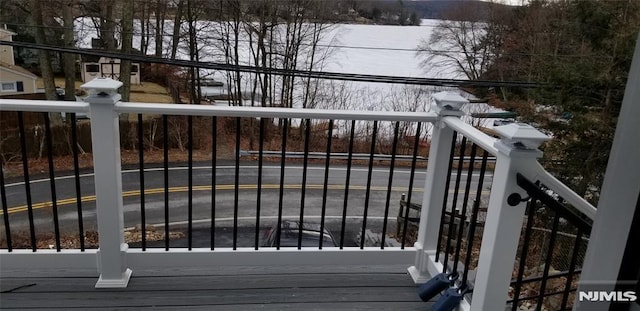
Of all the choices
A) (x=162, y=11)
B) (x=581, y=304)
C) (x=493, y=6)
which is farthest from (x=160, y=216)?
(x=581, y=304)

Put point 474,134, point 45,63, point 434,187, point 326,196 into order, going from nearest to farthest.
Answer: point 474,134 < point 434,187 < point 326,196 < point 45,63

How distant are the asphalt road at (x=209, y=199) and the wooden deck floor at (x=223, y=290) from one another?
673cm

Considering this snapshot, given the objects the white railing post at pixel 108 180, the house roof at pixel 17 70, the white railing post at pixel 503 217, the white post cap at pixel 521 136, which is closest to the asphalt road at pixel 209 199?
the house roof at pixel 17 70

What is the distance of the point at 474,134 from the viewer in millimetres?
1949

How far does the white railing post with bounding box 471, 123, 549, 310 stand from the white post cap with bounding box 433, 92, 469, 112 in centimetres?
60

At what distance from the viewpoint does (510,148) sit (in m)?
1.57

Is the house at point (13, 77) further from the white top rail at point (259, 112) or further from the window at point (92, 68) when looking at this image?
the white top rail at point (259, 112)

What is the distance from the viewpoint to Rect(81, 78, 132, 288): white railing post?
2010 millimetres

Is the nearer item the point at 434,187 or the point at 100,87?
the point at 100,87

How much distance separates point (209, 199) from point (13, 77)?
301 inches

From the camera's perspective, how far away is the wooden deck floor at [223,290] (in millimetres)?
2148

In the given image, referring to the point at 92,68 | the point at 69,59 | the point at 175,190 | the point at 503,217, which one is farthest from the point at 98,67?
the point at 503,217

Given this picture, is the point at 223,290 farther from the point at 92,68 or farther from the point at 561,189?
the point at 92,68

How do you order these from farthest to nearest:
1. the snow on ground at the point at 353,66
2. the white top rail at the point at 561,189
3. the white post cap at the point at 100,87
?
the snow on ground at the point at 353,66
the white post cap at the point at 100,87
the white top rail at the point at 561,189
